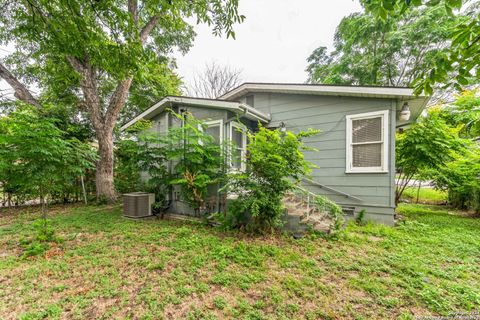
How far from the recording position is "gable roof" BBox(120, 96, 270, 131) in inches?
205

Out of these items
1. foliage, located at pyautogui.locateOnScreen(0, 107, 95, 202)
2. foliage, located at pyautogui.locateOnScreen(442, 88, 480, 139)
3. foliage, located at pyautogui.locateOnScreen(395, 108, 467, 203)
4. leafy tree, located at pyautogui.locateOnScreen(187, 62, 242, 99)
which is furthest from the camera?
leafy tree, located at pyautogui.locateOnScreen(187, 62, 242, 99)

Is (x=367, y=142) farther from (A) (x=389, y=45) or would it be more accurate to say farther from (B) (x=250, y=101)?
(A) (x=389, y=45)

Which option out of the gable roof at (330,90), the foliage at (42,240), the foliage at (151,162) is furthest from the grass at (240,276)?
the gable roof at (330,90)

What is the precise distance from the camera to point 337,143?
223 inches

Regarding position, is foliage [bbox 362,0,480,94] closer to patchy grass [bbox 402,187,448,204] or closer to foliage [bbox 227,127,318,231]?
foliage [bbox 227,127,318,231]

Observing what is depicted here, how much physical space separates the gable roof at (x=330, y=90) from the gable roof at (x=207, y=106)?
0.94m

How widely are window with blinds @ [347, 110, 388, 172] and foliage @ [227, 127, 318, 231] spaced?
201 centimetres

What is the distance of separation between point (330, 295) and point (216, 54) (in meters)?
19.6

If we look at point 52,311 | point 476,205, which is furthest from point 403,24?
point 52,311

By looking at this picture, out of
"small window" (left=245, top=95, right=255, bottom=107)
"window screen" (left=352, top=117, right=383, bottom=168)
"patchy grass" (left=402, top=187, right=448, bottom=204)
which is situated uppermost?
"small window" (left=245, top=95, right=255, bottom=107)

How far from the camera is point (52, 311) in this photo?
2.24 m

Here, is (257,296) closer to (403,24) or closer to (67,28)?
(67,28)

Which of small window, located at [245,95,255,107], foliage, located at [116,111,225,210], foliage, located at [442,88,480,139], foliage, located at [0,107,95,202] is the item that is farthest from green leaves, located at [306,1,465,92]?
foliage, located at [0,107,95,202]

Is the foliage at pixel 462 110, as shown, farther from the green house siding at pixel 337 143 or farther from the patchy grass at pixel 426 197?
→ the patchy grass at pixel 426 197
